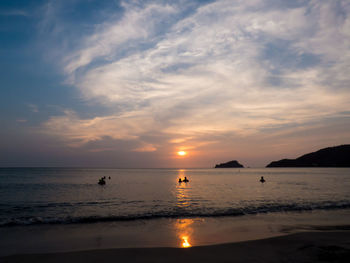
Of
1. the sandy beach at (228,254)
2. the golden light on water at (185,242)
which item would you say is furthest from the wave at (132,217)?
the sandy beach at (228,254)

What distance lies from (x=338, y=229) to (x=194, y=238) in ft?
27.6

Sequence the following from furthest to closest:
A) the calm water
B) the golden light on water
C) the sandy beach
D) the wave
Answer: the calm water
the wave
the golden light on water
the sandy beach

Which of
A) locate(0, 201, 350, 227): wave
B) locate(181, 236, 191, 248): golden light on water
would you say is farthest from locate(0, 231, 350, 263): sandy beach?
locate(0, 201, 350, 227): wave

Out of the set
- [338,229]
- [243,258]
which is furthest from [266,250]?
[338,229]

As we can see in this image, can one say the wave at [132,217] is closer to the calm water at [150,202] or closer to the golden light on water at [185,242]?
the calm water at [150,202]

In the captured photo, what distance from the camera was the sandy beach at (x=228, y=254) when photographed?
8516 millimetres

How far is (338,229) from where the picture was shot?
13.1 metres

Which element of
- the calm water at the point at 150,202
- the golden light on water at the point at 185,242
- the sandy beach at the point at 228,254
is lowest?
the calm water at the point at 150,202

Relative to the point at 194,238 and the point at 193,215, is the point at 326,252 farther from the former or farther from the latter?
the point at 193,215

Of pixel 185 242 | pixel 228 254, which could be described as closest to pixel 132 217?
pixel 185 242

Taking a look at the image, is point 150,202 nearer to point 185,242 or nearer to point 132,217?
point 132,217

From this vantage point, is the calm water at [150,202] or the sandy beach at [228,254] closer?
the sandy beach at [228,254]

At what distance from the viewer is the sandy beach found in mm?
8516

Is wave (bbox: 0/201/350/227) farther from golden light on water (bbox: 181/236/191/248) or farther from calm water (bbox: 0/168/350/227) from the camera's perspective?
golden light on water (bbox: 181/236/191/248)
